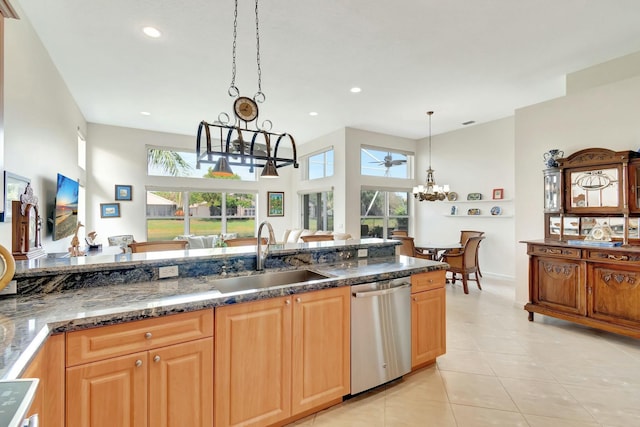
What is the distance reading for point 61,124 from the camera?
4.12 meters

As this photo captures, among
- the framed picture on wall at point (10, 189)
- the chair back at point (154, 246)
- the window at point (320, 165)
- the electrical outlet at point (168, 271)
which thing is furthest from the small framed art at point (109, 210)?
the electrical outlet at point (168, 271)

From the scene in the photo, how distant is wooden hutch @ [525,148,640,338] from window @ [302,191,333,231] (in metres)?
4.25

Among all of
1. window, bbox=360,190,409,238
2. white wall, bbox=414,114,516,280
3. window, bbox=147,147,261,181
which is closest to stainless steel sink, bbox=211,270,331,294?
window, bbox=360,190,409,238

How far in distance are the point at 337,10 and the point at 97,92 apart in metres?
4.04

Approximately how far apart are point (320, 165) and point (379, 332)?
5796 millimetres

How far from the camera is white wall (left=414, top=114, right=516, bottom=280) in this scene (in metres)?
5.89

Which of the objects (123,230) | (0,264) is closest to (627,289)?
(0,264)

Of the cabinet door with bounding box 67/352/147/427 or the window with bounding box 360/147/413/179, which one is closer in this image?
the cabinet door with bounding box 67/352/147/427

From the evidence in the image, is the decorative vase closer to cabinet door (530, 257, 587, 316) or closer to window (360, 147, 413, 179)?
cabinet door (530, 257, 587, 316)

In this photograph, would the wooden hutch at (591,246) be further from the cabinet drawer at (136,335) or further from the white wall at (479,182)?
the cabinet drawer at (136,335)

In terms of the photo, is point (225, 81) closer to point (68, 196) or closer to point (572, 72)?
point (68, 196)

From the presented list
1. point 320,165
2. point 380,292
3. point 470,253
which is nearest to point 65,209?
point 380,292

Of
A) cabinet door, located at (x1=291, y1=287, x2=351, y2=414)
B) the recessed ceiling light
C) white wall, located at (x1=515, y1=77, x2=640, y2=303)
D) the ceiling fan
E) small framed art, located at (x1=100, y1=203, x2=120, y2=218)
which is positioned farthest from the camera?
the ceiling fan

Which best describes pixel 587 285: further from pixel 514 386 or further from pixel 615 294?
pixel 514 386
